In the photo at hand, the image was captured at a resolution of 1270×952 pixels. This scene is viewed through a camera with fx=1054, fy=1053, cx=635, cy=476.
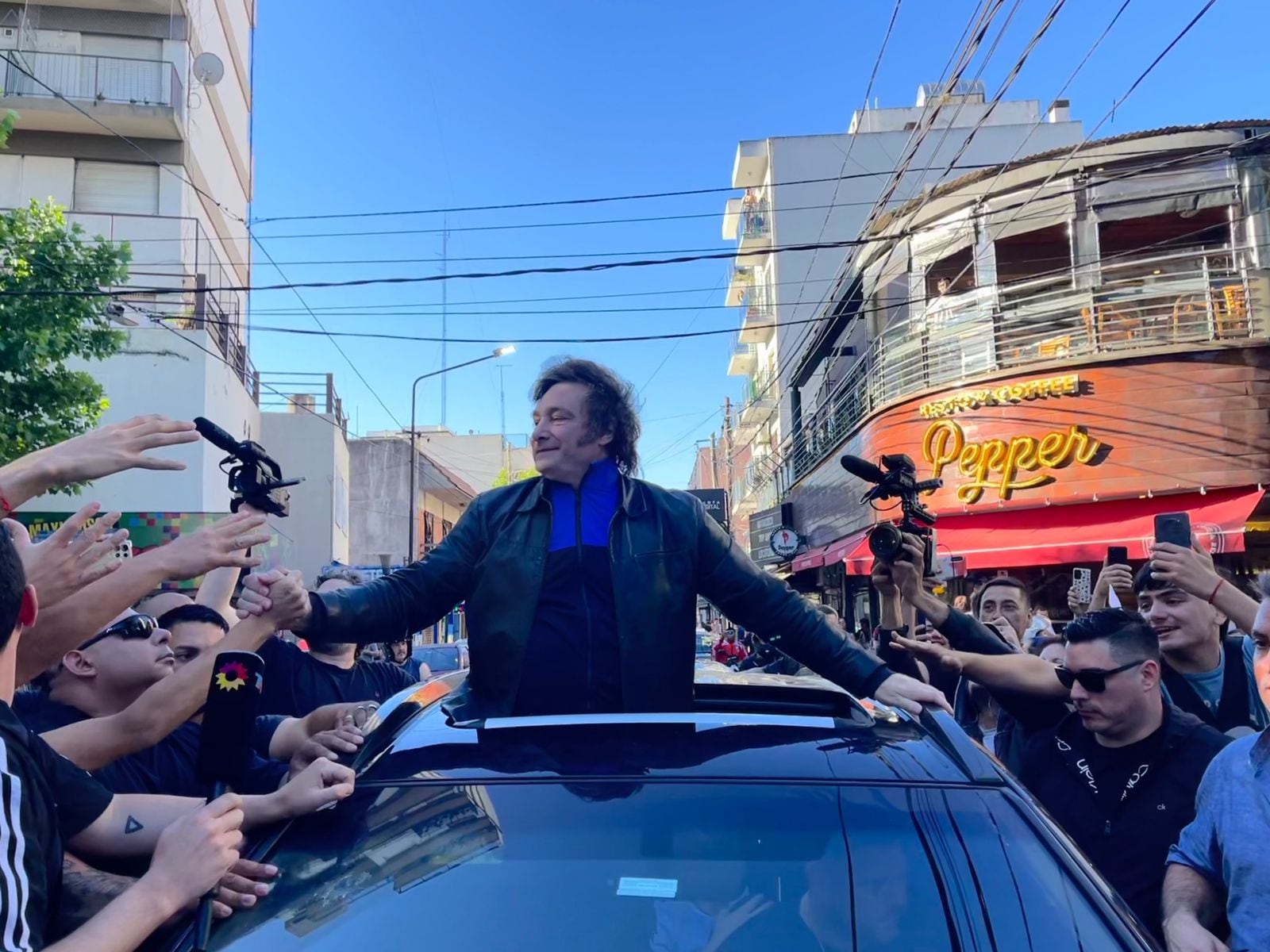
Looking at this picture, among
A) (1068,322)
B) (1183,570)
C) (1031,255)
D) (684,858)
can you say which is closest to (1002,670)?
Result: (1183,570)

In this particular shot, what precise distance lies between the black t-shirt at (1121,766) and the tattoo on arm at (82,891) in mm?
2356

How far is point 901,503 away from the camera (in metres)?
3.63

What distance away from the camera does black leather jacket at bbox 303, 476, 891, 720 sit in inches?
102

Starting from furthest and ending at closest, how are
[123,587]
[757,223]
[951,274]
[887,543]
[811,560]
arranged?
[757,223], [811,560], [951,274], [887,543], [123,587]

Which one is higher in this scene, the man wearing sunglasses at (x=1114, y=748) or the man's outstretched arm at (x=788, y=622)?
the man's outstretched arm at (x=788, y=622)

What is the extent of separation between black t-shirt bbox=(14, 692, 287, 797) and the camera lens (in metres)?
1.87

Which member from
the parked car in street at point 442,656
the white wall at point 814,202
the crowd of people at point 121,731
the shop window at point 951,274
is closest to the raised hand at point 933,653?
the crowd of people at point 121,731

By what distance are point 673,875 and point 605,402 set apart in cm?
160

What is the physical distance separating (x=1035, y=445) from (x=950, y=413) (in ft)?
4.66

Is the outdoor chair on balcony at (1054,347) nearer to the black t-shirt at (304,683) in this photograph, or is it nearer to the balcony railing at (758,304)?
the black t-shirt at (304,683)

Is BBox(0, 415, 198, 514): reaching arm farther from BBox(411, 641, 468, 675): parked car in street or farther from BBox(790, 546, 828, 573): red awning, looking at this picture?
BBox(790, 546, 828, 573): red awning

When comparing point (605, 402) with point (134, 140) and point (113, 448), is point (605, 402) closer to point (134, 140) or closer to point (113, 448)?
point (113, 448)

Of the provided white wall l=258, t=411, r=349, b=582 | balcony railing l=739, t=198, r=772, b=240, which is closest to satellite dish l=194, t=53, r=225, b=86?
white wall l=258, t=411, r=349, b=582

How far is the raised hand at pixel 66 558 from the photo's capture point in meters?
2.12
